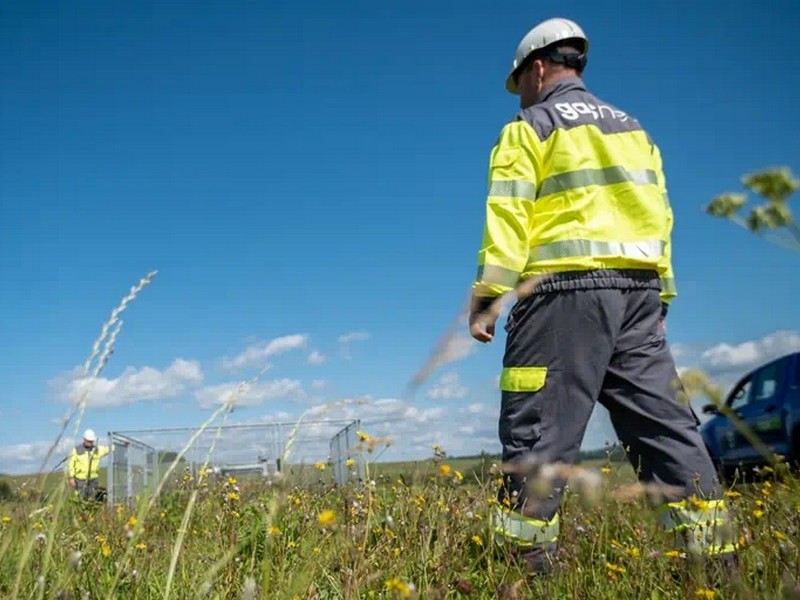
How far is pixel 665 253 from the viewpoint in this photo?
323 centimetres

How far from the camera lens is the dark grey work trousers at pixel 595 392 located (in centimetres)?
287

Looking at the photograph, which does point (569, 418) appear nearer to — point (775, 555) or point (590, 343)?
point (590, 343)

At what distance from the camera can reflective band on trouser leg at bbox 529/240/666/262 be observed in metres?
2.94

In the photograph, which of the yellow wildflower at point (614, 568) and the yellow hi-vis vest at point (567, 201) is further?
the yellow hi-vis vest at point (567, 201)

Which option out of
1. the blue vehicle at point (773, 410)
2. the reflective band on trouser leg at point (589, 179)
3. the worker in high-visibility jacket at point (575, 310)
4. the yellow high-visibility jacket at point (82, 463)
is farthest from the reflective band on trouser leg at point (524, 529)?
the blue vehicle at point (773, 410)

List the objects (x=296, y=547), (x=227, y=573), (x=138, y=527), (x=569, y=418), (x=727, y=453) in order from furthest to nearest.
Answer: (x=727, y=453), (x=296, y=547), (x=569, y=418), (x=227, y=573), (x=138, y=527)

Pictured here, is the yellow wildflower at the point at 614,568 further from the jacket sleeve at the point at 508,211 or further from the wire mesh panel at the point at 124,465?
the wire mesh panel at the point at 124,465

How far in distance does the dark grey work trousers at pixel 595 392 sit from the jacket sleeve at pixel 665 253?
0.54 ft

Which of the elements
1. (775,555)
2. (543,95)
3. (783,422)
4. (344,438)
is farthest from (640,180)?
(344,438)

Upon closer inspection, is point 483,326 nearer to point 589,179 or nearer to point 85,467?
point 589,179

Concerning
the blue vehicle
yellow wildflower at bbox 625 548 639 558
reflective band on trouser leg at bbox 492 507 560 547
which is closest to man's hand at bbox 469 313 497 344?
reflective band on trouser leg at bbox 492 507 560 547

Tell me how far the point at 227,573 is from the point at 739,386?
8.33 metres

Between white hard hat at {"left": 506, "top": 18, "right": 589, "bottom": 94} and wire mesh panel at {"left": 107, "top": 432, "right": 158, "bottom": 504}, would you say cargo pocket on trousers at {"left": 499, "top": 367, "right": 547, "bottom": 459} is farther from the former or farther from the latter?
wire mesh panel at {"left": 107, "top": 432, "right": 158, "bottom": 504}

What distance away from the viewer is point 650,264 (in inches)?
121
